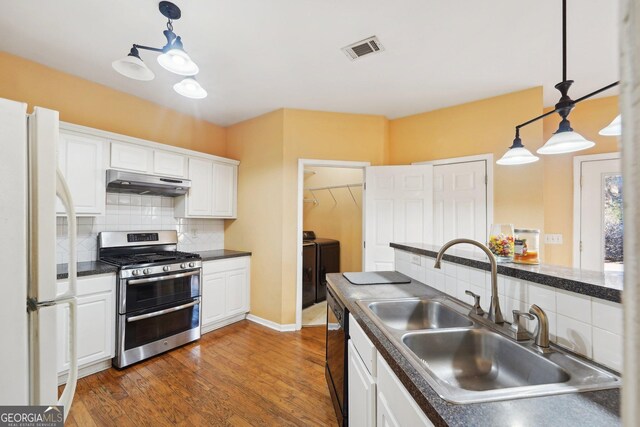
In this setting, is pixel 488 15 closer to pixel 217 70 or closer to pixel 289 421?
pixel 217 70

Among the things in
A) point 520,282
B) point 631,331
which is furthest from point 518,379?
point 631,331

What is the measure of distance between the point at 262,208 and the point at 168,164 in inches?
45.8

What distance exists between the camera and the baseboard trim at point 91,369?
2.18 m

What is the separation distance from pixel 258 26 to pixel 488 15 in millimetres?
1584

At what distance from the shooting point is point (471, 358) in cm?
116

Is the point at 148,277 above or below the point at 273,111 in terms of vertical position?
below

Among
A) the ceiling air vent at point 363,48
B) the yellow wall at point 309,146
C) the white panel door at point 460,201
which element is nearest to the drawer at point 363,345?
the yellow wall at point 309,146

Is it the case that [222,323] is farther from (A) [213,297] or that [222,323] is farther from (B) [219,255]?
(B) [219,255]

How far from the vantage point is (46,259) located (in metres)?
0.92

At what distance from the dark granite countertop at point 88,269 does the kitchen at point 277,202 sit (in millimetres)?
33

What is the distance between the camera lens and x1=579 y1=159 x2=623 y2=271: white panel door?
2859 millimetres

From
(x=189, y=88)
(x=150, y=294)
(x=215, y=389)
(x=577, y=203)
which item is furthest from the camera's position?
(x=577, y=203)

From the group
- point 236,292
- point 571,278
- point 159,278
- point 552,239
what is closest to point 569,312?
point 571,278

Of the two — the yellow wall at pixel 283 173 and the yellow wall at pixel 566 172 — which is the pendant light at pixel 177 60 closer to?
the yellow wall at pixel 283 173
